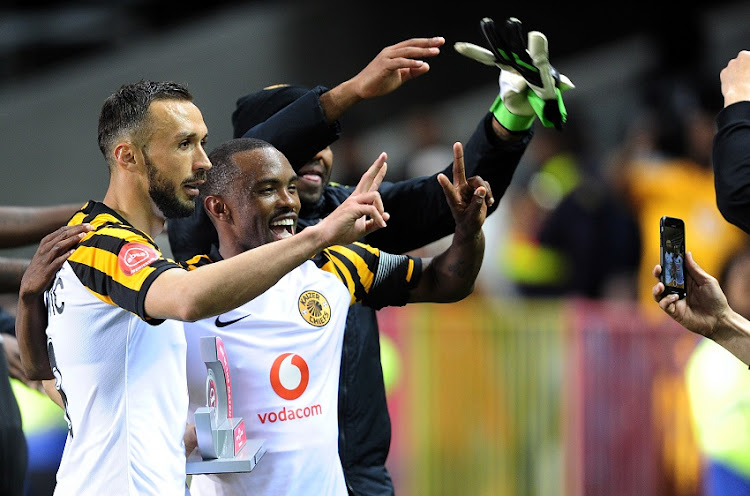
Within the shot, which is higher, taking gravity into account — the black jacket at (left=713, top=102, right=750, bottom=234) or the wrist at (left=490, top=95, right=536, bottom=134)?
the wrist at (left=490, top=95, right=536, bottom=134)

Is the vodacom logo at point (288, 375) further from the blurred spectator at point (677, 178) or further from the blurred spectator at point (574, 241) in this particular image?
the blurred spectator at point (574, 241)

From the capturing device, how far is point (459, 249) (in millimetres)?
3902

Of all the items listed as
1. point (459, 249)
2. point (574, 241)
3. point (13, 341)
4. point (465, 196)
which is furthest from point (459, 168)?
point (574, 241)

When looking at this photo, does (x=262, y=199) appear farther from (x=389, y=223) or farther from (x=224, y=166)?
(x=389, y=223)

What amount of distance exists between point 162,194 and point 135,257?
1.00ft

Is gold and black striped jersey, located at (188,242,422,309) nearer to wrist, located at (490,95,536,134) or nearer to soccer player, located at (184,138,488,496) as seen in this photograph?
soccer player, located at (184,138,488,496)

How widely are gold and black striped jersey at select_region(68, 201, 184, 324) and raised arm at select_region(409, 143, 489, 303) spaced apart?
0.99 meters

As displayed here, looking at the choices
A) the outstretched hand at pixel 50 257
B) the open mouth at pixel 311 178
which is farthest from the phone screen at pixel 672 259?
the outstretched hand at pixel 50 257

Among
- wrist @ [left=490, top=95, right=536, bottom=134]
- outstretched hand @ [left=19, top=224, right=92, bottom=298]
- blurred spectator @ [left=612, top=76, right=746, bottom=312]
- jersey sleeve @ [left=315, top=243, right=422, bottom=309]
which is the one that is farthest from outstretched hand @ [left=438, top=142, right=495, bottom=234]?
blurred spectator @ [left=612, top=76, right=746, bottom=312]

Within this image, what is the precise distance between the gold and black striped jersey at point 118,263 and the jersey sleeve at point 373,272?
802mm

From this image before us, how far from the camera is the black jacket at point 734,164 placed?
3264 mm

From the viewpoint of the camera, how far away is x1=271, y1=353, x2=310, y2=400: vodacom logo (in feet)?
11.7

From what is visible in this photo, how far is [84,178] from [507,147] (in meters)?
7.84

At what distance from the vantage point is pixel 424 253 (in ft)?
28.3
